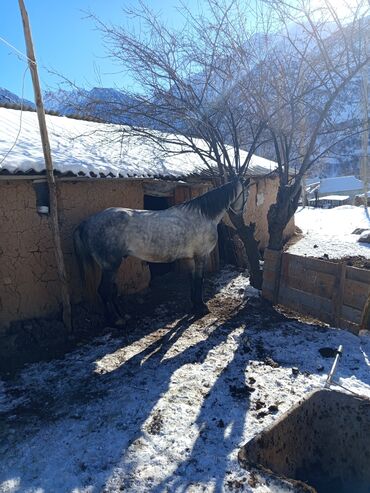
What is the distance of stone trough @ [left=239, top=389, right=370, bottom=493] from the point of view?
3293 millimetres

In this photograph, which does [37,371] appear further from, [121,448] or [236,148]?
[236,148]

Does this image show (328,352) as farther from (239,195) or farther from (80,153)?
(80,153)

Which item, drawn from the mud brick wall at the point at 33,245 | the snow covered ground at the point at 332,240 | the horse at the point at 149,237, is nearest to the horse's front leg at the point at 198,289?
the horse at the point at 149,237

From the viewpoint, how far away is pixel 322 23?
5848mm

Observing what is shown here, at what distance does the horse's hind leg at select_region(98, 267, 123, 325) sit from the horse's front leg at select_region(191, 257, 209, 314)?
134cm

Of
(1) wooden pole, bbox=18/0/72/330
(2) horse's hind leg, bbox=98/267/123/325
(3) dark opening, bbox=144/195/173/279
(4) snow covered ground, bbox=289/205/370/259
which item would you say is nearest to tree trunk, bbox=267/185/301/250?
(3) dark opening, bbox=144/195/173/279

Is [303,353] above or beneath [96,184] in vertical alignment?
beneath

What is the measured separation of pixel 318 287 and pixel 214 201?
2290 millimetres

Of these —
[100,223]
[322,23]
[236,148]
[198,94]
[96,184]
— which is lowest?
[100,223]

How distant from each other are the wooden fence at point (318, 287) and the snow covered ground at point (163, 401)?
0.28 metres

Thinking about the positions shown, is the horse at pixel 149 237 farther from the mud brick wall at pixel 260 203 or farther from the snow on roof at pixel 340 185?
the snow on roof at pixel 340 185

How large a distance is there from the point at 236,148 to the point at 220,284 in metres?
2.98

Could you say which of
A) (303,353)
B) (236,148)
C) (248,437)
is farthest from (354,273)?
(236,148)

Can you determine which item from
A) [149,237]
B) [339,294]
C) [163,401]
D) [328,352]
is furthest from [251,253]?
[163,401]
